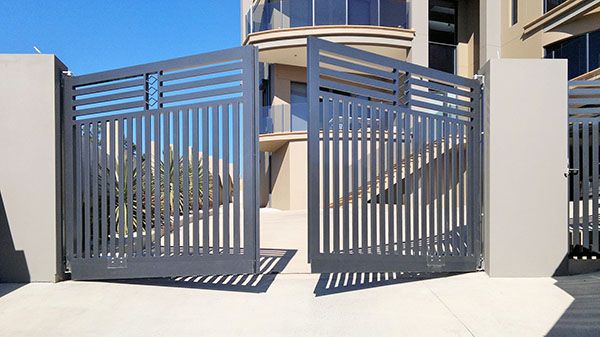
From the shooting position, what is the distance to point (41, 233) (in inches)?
190

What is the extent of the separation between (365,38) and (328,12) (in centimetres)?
184

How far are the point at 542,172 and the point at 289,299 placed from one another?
3.61 metres

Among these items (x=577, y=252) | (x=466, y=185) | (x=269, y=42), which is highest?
(x=269, y=42)

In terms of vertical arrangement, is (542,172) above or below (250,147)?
below

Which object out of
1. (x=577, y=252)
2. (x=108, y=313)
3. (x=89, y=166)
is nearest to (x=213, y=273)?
(x=108, y=313)

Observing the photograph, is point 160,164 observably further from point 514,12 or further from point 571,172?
point 514,12

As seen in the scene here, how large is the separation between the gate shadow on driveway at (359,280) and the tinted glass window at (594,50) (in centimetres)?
1337

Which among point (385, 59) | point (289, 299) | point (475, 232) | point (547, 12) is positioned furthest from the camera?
point (547, 12)

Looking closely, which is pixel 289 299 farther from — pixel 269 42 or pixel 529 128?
pixel 269 42

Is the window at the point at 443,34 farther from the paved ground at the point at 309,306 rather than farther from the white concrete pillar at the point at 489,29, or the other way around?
the paved ground at the point at 309,306

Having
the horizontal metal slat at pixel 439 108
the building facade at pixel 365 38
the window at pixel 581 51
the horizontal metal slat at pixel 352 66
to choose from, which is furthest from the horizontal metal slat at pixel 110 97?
the window at pixel 581 51

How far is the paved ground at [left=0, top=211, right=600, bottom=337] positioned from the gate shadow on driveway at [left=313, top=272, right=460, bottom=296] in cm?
1

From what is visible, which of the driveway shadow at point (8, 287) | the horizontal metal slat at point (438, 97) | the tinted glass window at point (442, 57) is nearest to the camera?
the driveway shadow at point (8, 287)

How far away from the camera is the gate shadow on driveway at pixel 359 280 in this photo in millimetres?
4719
